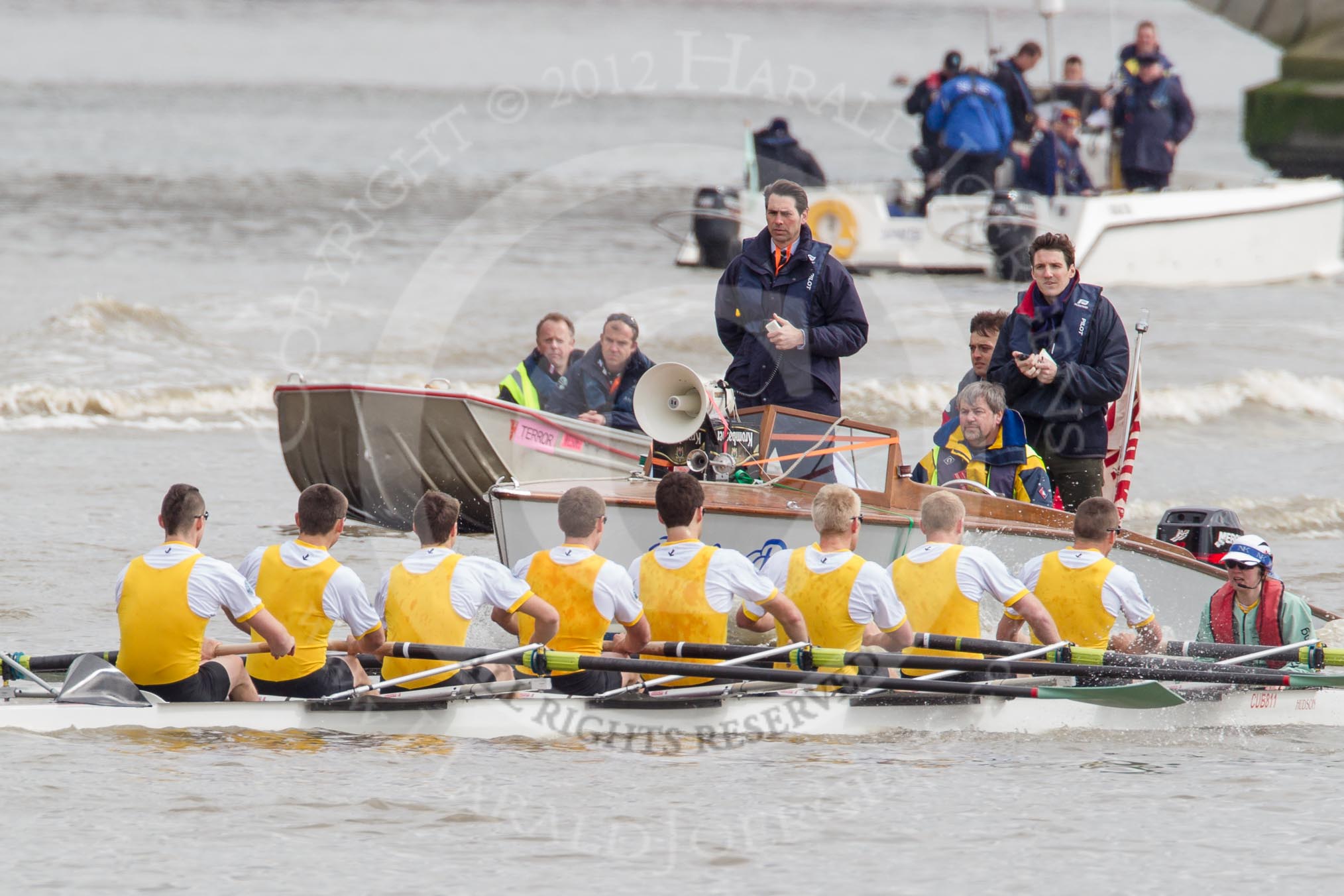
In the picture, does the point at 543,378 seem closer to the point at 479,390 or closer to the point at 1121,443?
the point at 1121,443

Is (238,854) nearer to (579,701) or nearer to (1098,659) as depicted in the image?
(579,701)

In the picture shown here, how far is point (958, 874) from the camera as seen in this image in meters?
5.52

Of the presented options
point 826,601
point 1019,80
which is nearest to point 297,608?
point 826,601

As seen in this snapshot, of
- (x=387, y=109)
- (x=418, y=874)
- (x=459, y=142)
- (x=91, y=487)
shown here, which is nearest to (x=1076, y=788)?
(x=418, y=874)

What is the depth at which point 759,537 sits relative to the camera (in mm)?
7758

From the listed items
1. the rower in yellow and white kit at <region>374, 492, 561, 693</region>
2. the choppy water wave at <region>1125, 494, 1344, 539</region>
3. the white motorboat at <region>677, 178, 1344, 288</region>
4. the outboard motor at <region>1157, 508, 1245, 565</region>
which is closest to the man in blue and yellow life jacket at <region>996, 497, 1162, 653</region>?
the outboard motor at <region>1157, 508, 1245, 565</region>

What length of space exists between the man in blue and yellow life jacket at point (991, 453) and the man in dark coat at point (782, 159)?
12393 millimetres

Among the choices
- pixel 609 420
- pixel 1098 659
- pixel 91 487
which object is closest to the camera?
pixel 1098 659

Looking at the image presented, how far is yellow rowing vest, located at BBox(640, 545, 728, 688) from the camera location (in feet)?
22.1

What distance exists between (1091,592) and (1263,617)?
3.15ft

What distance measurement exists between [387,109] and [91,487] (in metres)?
35.3

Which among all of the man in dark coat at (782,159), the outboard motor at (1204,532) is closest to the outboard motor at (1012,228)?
the man in dark coat at (782,159)

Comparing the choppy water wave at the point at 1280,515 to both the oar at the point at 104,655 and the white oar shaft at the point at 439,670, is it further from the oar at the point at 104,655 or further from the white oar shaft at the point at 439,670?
the oar at the point at 104,655

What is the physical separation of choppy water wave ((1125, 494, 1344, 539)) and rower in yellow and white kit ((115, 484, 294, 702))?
23.5 ft
